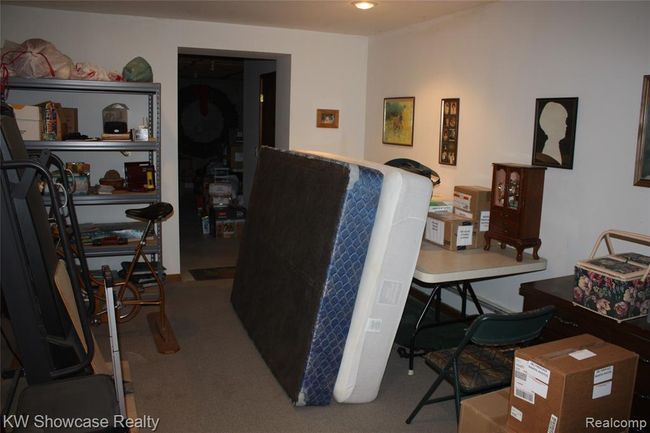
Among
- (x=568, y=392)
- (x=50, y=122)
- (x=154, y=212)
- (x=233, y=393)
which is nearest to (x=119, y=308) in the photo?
(x=154, y=212)

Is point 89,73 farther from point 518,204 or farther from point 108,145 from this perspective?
point 518,204

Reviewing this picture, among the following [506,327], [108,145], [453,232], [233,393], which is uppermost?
[108,145]

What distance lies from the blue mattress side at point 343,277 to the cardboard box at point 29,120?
2776 millimetres

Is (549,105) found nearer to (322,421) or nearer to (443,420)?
(443,420)

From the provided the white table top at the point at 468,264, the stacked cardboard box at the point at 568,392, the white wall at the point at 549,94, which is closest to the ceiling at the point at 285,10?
the white wall at the point at 549,94

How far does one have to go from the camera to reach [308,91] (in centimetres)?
537

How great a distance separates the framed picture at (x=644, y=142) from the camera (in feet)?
9.16

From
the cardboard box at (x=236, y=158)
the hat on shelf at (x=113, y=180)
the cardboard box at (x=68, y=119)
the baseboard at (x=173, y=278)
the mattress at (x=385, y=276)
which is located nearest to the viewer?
the mattress at (x=385, y=276)

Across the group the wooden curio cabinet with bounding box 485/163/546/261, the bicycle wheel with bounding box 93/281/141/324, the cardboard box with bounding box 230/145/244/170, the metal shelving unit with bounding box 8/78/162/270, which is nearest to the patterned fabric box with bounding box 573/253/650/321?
the wooden curio cabinet with bounding box 485/163/546/261

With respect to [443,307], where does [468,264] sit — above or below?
above

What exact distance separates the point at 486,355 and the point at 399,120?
2.72 meters

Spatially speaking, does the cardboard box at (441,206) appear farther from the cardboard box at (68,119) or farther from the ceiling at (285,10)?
the cardboard box at (68,119)

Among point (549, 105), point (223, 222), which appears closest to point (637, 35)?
point (549, 105)

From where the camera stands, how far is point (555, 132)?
11.0 feet
